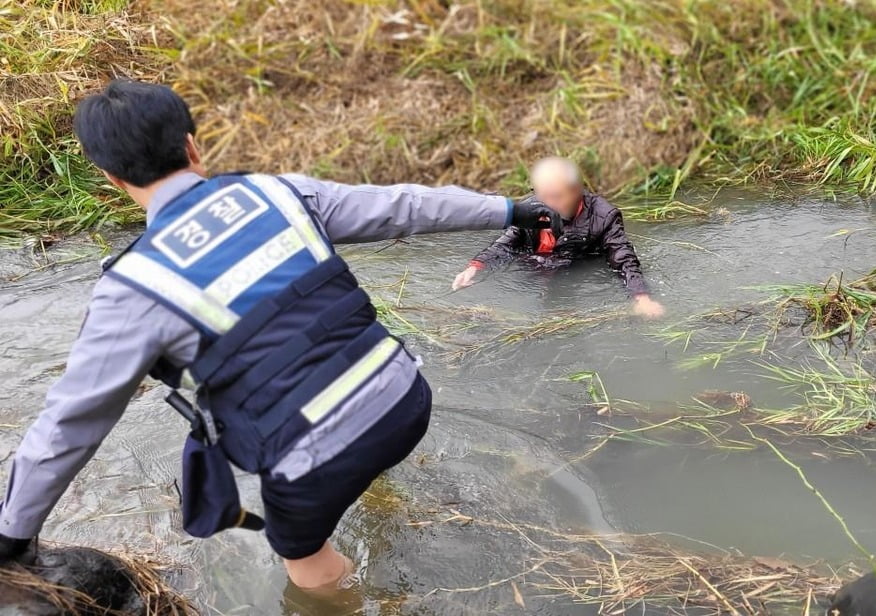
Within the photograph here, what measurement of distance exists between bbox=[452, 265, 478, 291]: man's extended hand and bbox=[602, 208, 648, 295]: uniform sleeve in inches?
28.2

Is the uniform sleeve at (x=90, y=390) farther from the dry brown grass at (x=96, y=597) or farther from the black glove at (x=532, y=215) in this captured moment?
the black glove at (x=532, y=215)

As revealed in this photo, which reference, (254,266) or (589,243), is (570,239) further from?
(254,266)

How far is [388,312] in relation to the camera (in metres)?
4.05

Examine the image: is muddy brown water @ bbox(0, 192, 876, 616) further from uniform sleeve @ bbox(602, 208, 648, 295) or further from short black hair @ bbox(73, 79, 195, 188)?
short black hair @ bbox(73, 79, 195, 188)

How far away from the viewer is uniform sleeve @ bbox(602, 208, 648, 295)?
399 centimetres

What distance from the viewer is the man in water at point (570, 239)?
410cm

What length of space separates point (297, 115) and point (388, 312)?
2454 millimetres

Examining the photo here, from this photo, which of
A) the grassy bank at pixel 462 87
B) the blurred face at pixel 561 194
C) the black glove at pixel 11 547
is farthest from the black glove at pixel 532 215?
the grassy bank at pixel 462 87

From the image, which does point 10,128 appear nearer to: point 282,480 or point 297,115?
point 297,115

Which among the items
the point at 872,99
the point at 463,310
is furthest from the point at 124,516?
the point at 872,99

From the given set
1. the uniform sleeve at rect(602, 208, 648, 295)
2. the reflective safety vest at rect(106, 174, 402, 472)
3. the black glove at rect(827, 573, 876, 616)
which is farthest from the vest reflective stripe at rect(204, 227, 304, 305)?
the uniform sleeve at rect(602, 208, 648, 295)

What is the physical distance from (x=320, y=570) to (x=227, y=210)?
117 centimetres

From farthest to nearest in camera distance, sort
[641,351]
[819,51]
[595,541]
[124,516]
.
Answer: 1. [819,51]
2. [641,351]
3. [124,516]
4. [595,541]

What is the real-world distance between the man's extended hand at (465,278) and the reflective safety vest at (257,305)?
7.58ft
